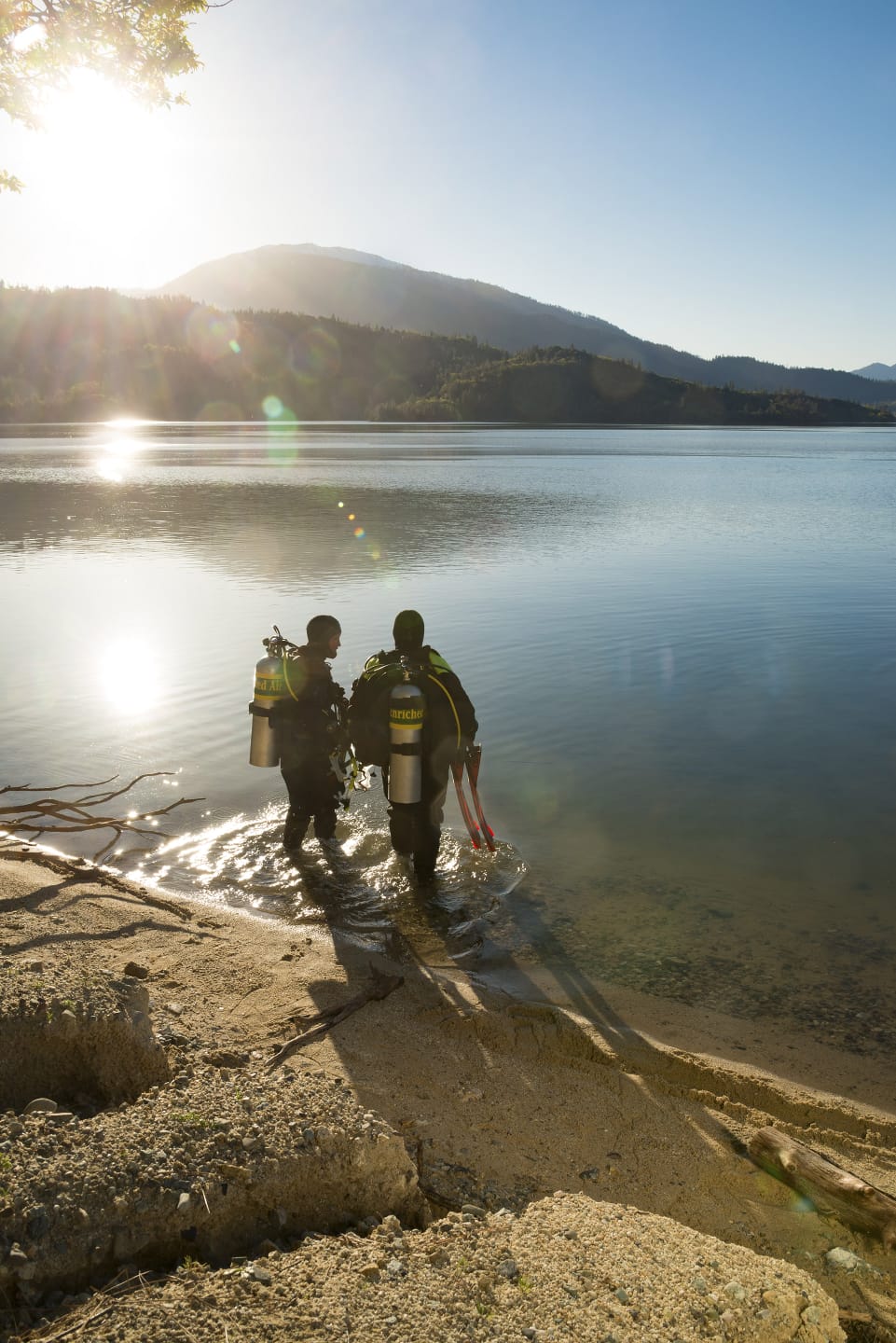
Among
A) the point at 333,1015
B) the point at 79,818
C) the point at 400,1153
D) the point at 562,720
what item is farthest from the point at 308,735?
the point at 562,720

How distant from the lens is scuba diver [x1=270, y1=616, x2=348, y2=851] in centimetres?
657

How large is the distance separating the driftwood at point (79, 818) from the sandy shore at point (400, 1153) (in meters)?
1.51

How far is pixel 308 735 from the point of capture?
6664 millimetres

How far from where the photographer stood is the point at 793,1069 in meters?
4.58

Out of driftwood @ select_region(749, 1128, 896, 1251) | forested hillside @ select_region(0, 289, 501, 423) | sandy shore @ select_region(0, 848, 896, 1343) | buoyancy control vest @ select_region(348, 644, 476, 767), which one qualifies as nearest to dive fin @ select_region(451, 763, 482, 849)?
buoyancy control vest @ select_region(348, 644, 476, 767)

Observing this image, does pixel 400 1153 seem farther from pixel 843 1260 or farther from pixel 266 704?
pixel 266 704

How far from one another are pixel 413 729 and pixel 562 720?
4.27 m

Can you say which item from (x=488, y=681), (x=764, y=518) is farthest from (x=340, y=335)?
(x=488, y=681)

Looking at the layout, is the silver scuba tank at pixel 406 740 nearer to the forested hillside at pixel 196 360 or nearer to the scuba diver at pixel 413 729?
the scuba diver at pixel 413 729

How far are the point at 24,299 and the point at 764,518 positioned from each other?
579ft

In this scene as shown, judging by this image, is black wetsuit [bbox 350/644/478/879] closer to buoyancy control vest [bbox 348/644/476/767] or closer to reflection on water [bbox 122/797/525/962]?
buoyancy control vest [bbox 348/644/476/767]

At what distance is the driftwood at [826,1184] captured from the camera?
3271 millimetres

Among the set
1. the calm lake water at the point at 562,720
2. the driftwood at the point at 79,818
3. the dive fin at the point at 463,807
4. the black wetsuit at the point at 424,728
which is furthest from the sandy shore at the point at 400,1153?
the driftwood at the point at 79,818

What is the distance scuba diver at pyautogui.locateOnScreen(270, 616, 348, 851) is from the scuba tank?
0.11 ft
